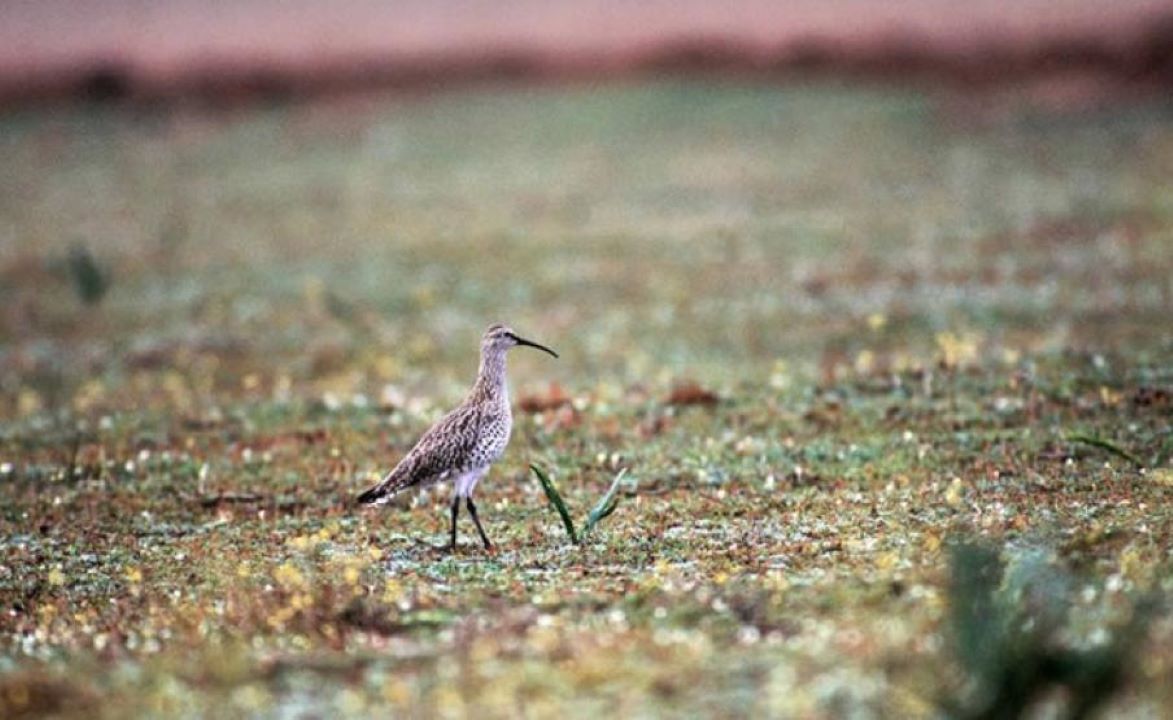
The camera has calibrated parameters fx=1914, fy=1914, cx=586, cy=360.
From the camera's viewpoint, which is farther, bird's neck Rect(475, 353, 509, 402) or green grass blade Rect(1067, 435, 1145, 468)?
green grass blade Rect(1067, 435, 1145, 468)

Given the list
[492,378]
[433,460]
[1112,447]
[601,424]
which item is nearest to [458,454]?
[433,460]

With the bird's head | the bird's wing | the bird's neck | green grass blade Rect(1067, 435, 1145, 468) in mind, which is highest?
the bird's head

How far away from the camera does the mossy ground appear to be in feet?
39.7

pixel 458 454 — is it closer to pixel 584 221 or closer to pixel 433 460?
pixel 433 460

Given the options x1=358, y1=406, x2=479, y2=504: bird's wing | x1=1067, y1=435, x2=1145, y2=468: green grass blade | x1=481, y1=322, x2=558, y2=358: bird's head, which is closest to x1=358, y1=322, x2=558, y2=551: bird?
x1=358, y1=406, x2=479, y2=504: bird's wing

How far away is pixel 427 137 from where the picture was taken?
6231 cm

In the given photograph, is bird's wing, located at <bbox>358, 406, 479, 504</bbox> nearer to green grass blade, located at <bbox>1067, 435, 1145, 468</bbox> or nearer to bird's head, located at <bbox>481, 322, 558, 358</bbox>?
bird's head, located at <bbox>481, 322, 558, 358</bbox>

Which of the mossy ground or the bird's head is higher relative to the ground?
the bird's head

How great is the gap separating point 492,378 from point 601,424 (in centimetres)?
516

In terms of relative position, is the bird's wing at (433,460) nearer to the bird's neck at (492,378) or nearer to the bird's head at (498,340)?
the bird's neck at (492,378)

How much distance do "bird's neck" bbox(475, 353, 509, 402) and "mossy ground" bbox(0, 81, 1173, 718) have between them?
125cm

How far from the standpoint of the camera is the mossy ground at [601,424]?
12.1 m

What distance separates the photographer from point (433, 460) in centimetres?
1619

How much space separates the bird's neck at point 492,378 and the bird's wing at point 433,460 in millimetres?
345
